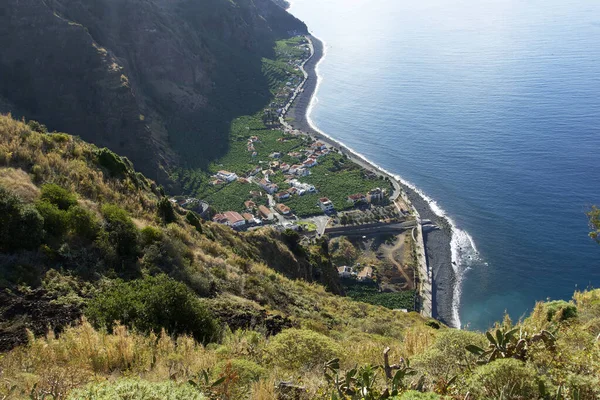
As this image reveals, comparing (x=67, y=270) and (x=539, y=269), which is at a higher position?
(x=539, y=269)

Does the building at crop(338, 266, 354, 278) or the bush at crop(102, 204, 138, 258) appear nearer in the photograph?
the bush at crop(102, 204, 138, 258)

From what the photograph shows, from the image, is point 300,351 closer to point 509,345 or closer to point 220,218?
point 509,345

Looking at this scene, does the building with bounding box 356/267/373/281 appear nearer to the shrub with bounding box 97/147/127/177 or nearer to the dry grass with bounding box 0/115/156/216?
the dry grass with bounding box 0/115/156/216

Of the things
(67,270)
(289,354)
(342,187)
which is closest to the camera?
(289,354)

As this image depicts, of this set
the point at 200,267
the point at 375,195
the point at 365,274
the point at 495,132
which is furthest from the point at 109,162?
the point at 495,132

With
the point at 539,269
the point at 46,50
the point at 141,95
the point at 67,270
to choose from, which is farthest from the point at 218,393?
the point at 141,95

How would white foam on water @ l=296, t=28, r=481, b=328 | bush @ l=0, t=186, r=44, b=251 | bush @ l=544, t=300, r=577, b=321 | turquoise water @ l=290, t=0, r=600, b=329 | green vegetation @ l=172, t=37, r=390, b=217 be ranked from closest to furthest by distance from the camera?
bush @ l=0, t=186, r=44, b=251 → bush @ l=544, t=300, r=577, b=321 → white foam on water @ l=296, t=28, r=481, b=328 → turquoise water @ l=290, t=0, r=600, b=329 → green vegetation @ l=172, t=37, r=390, b=217

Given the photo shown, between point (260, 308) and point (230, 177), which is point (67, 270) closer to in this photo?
point (260, 308)

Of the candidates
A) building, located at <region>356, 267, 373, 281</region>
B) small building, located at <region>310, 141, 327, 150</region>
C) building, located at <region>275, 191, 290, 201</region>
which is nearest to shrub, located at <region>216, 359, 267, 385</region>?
building, located at <region>356, 267, 373, 281</region>
